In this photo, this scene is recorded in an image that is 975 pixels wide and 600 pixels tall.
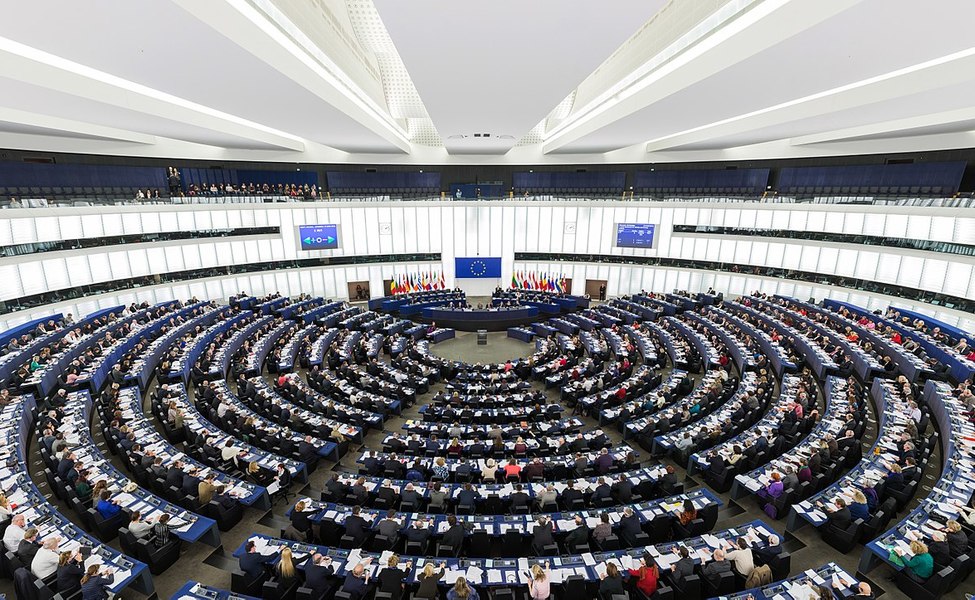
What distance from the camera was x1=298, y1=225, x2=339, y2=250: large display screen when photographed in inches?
1303

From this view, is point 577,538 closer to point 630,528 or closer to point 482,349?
point 630,528

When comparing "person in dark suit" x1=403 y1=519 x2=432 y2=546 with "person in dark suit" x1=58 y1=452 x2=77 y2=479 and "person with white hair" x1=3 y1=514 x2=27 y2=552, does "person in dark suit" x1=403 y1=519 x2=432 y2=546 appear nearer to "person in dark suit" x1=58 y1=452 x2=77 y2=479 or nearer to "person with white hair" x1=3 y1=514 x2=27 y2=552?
"person with white hair" x1=3 y1=514 x2=27 y2=552

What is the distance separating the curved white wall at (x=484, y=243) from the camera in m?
22.5

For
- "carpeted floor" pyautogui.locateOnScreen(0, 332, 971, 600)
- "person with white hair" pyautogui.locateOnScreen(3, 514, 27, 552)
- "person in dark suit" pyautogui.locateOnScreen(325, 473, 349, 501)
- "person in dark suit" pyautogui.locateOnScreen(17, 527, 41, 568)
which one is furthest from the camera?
"person in dark suit" pyautogui.locateOnScreen(325, 473, 349, 501)

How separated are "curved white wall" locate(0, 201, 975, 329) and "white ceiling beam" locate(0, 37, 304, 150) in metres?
10.3

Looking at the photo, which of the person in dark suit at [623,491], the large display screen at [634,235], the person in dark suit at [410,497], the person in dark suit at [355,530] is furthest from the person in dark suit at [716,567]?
the large display screen at [634,235]

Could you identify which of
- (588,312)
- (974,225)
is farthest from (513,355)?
(974,225)

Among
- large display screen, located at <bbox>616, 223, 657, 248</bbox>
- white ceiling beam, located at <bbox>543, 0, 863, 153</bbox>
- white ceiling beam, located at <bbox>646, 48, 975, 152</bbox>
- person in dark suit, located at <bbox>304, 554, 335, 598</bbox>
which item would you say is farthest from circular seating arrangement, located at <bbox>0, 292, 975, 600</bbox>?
large display screen, located at <bbox>616, 223, 657, 248</bbox>

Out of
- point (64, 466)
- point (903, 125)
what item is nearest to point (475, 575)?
point (64, 466)

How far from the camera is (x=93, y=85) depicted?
47.0 feet

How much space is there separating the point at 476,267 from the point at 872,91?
26.8 meters

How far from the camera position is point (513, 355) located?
2402cm

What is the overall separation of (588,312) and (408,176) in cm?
2118

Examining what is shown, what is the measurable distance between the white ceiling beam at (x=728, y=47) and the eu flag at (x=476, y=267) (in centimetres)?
1889
